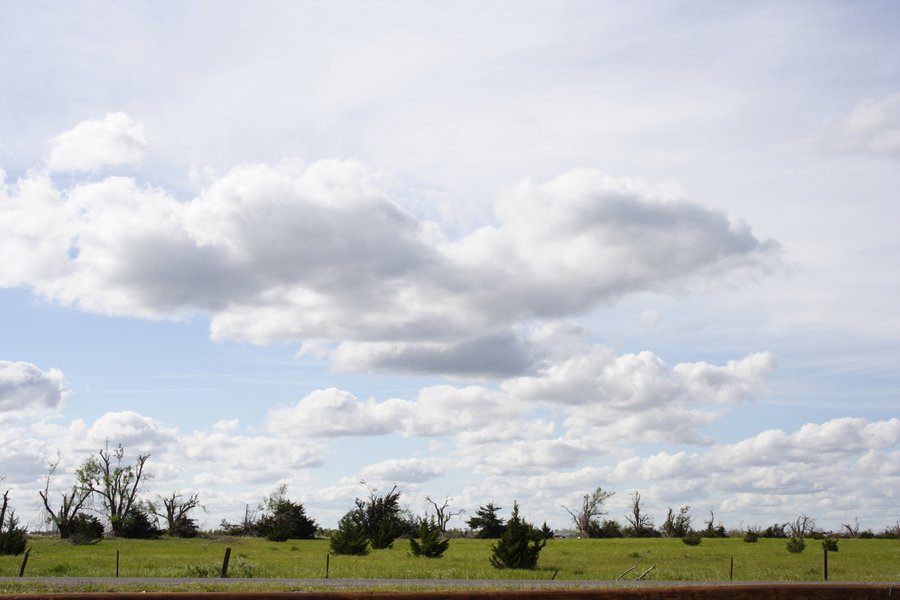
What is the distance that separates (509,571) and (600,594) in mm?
32074

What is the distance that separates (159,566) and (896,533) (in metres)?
77.8

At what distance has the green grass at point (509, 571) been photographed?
116 ft

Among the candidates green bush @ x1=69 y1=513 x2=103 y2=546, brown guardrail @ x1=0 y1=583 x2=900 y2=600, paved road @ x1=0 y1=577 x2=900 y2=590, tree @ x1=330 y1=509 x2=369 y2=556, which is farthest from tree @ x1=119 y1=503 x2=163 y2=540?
brown guardrail @ x1=0 y1=583 x2=900 y2=600

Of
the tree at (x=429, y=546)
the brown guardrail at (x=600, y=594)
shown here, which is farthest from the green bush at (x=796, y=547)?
the brown guardrail at (x=600, y=594)

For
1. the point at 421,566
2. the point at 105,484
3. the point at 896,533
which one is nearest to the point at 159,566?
the point at 421,566

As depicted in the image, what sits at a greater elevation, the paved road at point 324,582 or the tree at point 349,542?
the paved road at point 324,582

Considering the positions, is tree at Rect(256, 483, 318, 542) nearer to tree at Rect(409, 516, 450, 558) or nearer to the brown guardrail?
tree at Rect(409, 516, 450, 558)

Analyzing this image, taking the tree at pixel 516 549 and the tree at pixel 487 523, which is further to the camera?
the tree at pixel 487 523

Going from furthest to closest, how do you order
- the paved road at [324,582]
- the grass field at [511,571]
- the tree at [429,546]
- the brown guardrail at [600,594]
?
1. the tree at [429,546]
2. the grass field at [511,571]
3. the paved road at [324,582]
4. the brown guardrail at [600,594]

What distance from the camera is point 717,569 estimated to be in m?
42.2

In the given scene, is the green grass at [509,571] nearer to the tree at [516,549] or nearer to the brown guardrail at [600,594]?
the tree at [516,549]

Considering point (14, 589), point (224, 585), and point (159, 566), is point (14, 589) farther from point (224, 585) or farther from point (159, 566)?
point (159, 566)

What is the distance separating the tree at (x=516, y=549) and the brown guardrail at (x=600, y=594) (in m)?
33.9

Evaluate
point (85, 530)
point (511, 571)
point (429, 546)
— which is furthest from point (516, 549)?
point (85, 530)
